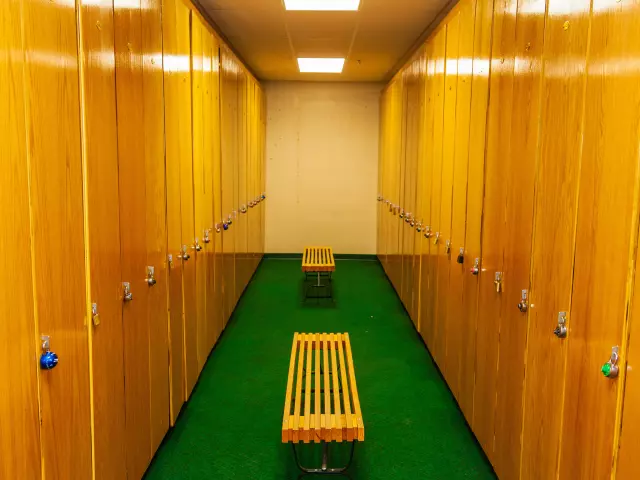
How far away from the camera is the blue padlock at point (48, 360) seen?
1646 mm

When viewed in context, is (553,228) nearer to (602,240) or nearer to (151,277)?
(602,240)

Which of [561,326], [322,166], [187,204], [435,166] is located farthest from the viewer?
[322,166]

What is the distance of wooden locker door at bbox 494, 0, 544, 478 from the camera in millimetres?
2447

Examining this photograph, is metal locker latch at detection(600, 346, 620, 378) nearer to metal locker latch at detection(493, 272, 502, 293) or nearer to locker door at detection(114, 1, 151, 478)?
metal locker latch at detection(493, 272, 502, 293)

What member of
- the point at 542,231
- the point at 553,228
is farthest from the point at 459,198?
the point at 553,228

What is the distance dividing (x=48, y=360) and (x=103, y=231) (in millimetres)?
676

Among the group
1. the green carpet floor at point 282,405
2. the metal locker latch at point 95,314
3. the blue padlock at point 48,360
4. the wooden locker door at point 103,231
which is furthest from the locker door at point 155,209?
the blue padlock at point 48,360

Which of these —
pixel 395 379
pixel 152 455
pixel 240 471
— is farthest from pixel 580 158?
pixel 395 379

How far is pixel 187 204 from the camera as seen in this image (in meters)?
3.74

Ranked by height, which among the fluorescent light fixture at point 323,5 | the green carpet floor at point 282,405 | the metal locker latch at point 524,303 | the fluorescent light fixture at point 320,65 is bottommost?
the green carpet floor at point 282,405

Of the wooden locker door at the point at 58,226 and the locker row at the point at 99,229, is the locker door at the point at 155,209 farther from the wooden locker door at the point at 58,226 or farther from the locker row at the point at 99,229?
the wooden locker door at the point at 58,226

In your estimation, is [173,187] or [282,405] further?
[282,405]

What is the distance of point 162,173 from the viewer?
10.2 ft

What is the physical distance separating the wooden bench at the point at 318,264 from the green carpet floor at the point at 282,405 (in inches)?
19.3
